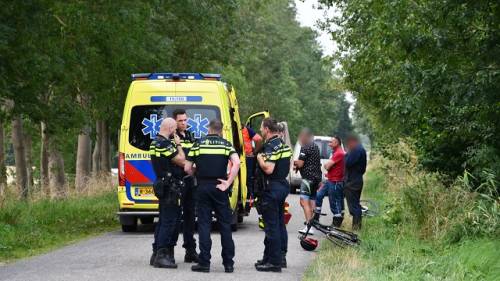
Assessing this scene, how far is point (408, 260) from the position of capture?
39.9ft

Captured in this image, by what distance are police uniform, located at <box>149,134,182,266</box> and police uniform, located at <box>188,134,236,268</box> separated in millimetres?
373

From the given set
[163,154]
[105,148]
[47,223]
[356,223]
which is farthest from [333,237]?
[105,148]

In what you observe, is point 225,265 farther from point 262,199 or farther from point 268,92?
point 268,92

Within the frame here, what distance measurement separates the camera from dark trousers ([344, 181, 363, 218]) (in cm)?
1745

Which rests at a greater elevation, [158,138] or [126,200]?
[158,138]

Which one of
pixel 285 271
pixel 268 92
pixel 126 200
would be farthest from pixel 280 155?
pixel 268 92

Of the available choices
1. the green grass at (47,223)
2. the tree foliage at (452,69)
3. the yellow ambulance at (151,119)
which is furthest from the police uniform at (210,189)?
the yellow ambulance at (151,119)

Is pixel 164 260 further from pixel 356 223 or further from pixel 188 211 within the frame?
pixel 356 223

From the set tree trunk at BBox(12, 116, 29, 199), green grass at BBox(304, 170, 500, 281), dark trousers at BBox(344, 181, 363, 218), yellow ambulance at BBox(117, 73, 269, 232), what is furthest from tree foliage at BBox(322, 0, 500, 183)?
tree trunk at BBox(12, 116, 29, 199)

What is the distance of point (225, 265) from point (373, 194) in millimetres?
19646

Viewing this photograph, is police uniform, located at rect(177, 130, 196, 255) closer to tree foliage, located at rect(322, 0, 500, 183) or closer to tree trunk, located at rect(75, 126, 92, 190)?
tree foliage, located at rect(322, 0, 500, 183)

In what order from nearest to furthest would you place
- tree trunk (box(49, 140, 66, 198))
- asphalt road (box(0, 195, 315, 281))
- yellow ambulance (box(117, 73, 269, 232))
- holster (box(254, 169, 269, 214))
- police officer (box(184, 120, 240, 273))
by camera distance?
asphalt road (box(0, 195, 315, 281)) → police officer (box(184, 120, 240, 273)) → holster (box(254, 169, 269, 214)) → yellow ambulance (box(117, 73, 269, 232)) → tree trunk (box(49, 140, 66, 198))

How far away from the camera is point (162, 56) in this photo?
92.0 feet

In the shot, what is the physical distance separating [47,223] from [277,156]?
7507 mm
